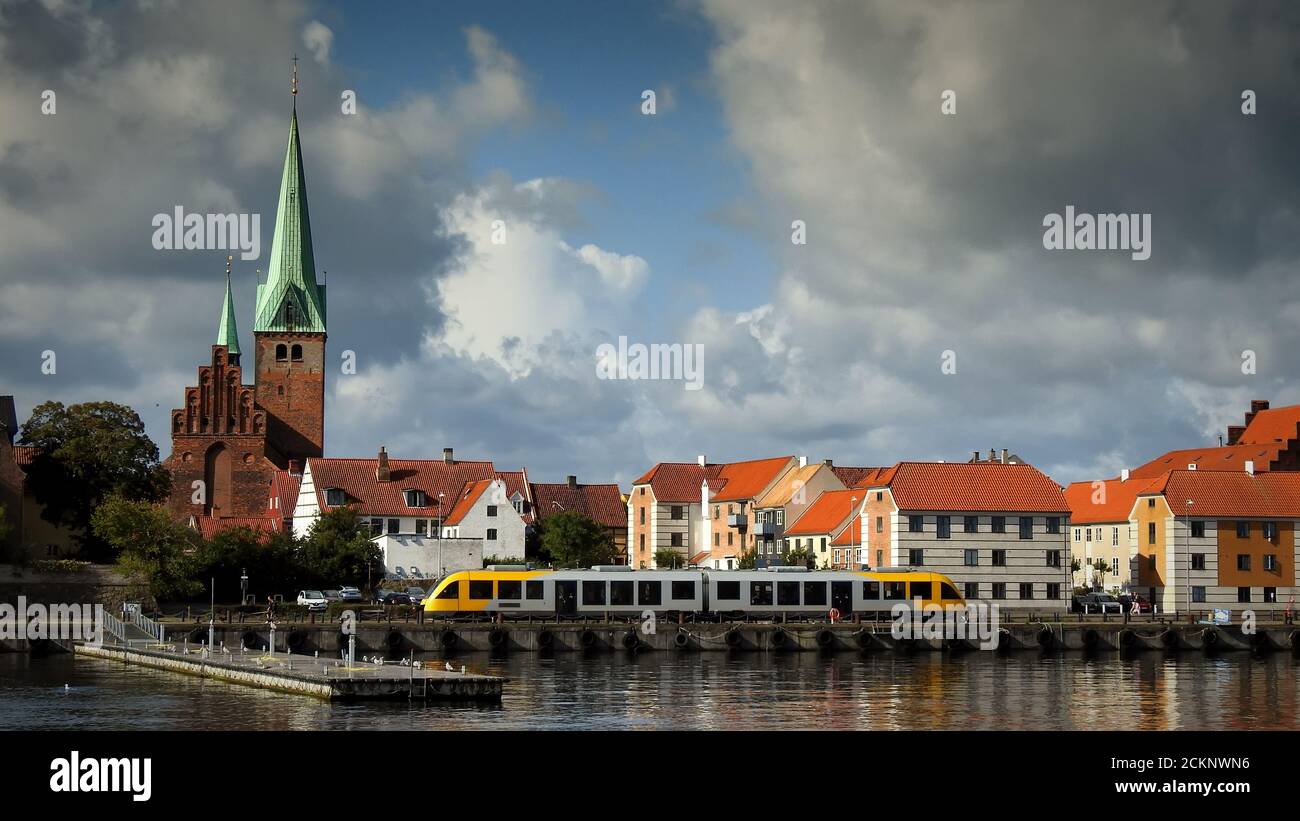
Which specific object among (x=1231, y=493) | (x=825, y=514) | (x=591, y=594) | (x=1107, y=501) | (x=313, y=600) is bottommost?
(x=313, y=600)

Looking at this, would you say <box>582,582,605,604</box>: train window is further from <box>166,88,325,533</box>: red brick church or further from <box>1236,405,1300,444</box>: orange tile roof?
<box>1236,405,1300,444</box>: orange tile roof

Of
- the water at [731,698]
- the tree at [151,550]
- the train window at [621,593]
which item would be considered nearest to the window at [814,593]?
the train window at [621,593]

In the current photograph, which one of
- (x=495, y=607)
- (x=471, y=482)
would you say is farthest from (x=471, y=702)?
(x=471, y=482)

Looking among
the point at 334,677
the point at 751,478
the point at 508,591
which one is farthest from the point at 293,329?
the point at 334,677

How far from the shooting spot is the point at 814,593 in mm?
99375

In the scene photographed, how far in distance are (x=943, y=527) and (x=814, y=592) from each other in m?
14.3

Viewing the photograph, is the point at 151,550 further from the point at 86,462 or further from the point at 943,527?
the point at 943,527

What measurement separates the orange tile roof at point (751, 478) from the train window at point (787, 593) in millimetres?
42864

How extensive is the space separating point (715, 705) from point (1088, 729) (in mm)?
13589

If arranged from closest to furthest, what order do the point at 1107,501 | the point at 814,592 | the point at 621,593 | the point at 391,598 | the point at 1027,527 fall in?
the point at 621,593 < the point at 814,592 < the point at 391,598 < the point at 1027,527 < the point at 1107,501

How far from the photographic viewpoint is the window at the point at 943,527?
10975 cm

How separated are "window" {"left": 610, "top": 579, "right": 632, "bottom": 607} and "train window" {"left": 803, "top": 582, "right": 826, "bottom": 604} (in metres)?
10.4

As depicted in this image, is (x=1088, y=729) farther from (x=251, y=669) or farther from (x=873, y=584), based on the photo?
(x=873, y=584)
